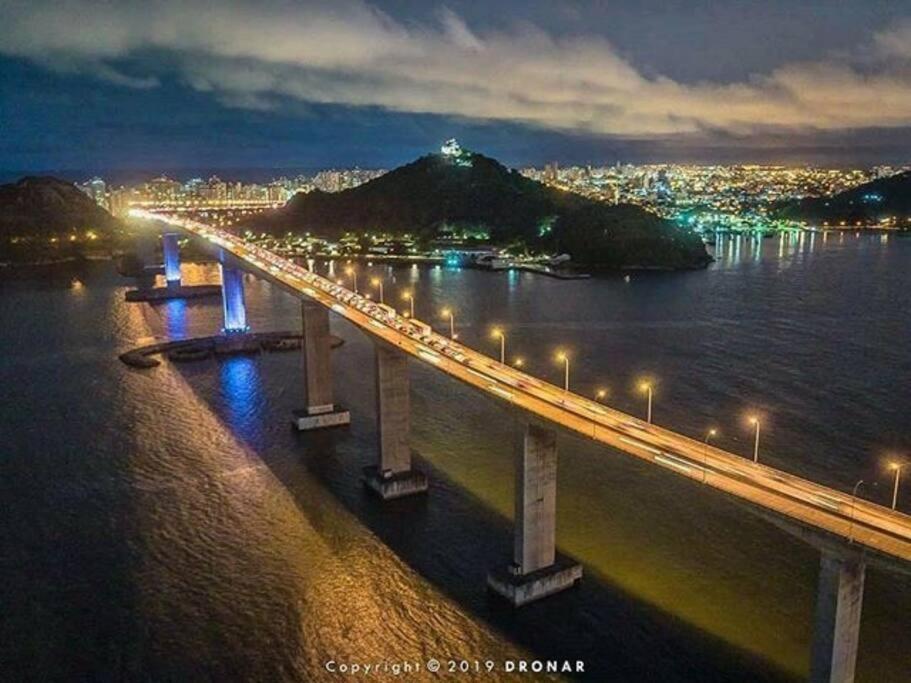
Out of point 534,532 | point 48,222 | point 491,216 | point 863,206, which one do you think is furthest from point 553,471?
point 863,206

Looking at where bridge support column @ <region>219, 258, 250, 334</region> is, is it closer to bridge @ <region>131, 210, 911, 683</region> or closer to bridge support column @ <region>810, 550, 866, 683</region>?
bridge @ <region>131, 210, 911, 683</region>

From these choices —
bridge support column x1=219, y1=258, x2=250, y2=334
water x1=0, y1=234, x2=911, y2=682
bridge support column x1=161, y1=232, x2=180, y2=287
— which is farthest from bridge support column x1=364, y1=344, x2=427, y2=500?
bridge support column x1=161, y1=232, x2=180, y2=287

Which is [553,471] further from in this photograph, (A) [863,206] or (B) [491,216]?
(A) [863,206]

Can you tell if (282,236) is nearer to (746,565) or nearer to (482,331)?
(482,331)

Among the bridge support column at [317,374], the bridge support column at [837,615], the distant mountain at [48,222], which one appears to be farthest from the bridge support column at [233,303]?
the distant mountain at [48,222]

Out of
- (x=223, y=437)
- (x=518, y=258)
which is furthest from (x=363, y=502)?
(x=518, y=258)

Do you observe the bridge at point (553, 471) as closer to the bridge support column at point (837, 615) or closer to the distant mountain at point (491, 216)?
the bridge support column at point (837, 615)
